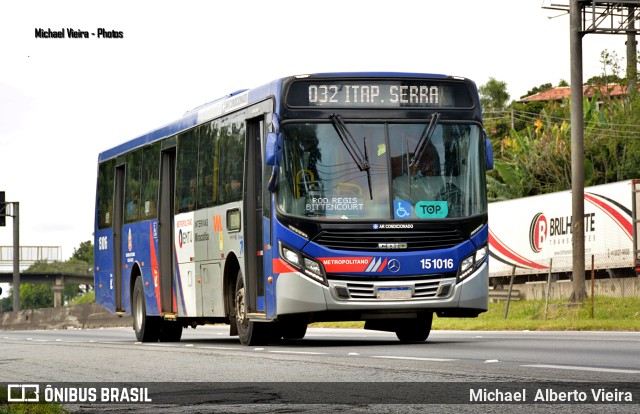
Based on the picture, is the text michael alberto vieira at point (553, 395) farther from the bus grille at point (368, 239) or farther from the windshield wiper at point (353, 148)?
the windshield wiper at point (353, 148)

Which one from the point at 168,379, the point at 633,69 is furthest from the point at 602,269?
the point at 168,379

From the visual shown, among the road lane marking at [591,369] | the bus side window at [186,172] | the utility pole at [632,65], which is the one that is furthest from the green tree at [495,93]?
the road lane marking at [591,369]

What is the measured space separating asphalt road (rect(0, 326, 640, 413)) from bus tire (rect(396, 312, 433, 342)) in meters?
1.07

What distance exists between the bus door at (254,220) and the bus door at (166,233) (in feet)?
13.8

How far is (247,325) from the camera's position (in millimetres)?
19047

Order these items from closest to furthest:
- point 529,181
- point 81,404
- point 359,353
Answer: point 81,404
point 359,353
point 529,181

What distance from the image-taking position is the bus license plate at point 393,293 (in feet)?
56.7

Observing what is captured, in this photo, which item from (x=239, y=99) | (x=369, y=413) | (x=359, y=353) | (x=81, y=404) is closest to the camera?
(x=369, y=413)

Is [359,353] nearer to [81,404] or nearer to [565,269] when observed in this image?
[81,404]

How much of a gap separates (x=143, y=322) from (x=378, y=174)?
8.34 metres

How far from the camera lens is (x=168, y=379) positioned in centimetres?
1216

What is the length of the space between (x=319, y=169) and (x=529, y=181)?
40.2 meters

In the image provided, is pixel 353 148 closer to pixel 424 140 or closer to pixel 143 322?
pixel 424 140

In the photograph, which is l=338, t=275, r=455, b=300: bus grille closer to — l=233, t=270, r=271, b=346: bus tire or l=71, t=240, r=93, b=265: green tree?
l=233, t=270, r=271, b=346: bus tire
